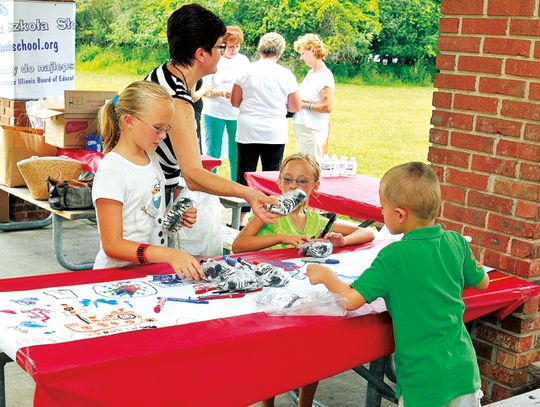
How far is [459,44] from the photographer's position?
12.3 ft

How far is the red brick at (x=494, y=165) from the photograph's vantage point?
3.56m

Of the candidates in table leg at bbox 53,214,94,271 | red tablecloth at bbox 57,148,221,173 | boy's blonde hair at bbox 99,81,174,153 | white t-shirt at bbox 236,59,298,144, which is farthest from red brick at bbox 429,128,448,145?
white t-shirt at bbox 236,59,298,144

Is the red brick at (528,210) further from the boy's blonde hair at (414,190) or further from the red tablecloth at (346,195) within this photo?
the red tablecloth at (346,195)

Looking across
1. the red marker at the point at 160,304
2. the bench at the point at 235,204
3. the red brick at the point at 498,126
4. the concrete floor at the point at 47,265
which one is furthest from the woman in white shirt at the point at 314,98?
the red marker at the point at 160,304

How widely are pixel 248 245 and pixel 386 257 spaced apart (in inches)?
39.9

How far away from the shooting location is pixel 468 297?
3.14m

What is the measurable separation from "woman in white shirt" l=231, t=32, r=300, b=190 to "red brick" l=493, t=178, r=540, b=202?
397 centimetres

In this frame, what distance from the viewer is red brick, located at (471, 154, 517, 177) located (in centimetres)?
356

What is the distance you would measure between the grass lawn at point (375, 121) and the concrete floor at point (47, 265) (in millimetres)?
9149

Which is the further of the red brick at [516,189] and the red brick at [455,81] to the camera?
the red brick at [455,81]

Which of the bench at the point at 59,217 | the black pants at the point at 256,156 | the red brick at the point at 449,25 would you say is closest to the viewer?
the red brick at the point at 449,25

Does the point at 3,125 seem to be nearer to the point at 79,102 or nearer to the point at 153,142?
the point at 79,102

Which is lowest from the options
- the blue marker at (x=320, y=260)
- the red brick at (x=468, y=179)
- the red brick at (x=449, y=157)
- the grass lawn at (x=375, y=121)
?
the grass lawn at (x=375, y=121)

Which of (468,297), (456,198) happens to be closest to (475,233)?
(456,198)
